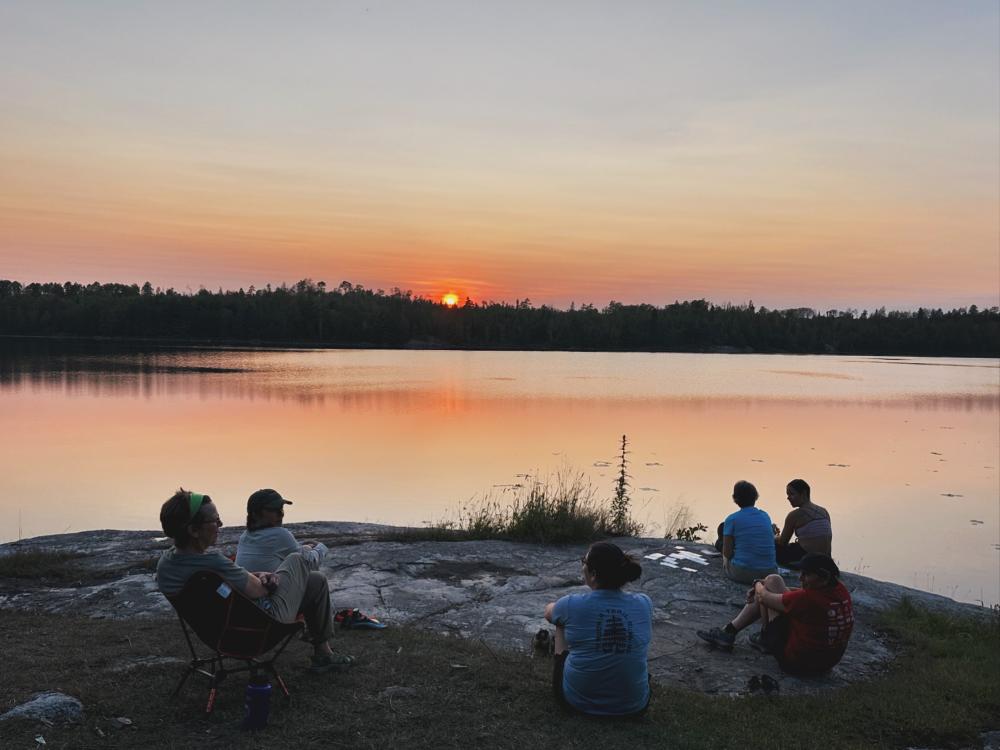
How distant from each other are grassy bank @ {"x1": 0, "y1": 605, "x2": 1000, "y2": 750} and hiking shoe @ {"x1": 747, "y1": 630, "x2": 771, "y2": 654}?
0.71 meters

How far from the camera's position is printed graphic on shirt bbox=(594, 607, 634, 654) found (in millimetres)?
4363

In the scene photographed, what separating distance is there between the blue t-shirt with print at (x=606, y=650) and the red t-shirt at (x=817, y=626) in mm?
1640

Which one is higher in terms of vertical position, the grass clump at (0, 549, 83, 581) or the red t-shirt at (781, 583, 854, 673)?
the red t-shirt at (781, 583, 854, 673)

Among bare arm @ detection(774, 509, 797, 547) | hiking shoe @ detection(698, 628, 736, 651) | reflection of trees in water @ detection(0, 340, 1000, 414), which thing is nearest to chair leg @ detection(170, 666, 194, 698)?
hiking shoe @ detection(698, 628, 736, 651)

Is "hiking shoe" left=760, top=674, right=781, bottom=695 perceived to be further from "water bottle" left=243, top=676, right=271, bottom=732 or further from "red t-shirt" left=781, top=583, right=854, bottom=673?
"water bottle" left=243, top=676, right=271, bottom=732

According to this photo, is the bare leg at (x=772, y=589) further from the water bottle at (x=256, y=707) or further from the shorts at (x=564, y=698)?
the water bottle at (x=256, y=707)

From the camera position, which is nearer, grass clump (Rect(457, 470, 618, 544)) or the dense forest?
grass clump (Rect(457, 470, 618, 544))

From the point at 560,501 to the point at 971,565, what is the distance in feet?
26.2

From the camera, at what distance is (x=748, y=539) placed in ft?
25.3

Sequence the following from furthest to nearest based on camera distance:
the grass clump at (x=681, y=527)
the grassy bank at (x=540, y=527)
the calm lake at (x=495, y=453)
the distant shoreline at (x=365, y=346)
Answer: the distant shoreline at (x=365, y=346) < the calm lake at (x=495, y=453) < the grass clump at (x=681, y=527) < the grassy bank at (x=540, y=527)

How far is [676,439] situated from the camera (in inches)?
1069

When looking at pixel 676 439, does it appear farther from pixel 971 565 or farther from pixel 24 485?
pixel 24 485

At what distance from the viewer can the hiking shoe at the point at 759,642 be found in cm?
588

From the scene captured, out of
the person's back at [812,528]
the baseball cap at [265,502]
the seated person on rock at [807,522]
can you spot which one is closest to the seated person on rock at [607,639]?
the baseball cap at [265,502]
